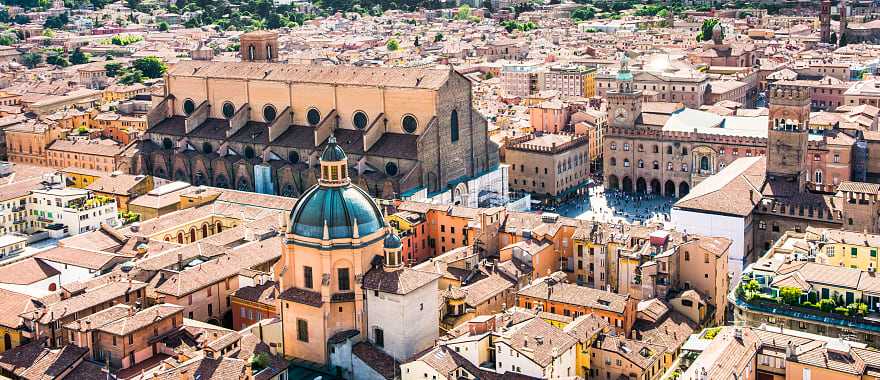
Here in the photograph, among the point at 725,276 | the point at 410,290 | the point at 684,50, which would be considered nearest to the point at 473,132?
the point at 725,276

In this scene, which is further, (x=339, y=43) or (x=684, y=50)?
(x=339, y=43)

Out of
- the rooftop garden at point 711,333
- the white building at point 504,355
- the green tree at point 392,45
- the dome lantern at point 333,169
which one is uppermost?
the dome lantern at point 333,169

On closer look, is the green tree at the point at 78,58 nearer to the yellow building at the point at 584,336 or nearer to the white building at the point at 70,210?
the white building at the point at 70,210

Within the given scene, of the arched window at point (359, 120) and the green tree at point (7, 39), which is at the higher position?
the green tree at point (7, 39)

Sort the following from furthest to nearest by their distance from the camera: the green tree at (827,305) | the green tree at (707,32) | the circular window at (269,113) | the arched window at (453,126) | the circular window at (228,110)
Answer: the green tree at (707,32), the circular window at (228,110), the circular window at (269,113), the arched window at (453,126), the green tree at (827,305)

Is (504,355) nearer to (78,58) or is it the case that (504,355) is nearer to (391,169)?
(391,169)

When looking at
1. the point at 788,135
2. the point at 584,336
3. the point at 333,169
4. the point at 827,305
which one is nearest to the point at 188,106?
the point at 333,169

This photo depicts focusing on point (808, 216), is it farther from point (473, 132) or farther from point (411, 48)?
point (411, 48)

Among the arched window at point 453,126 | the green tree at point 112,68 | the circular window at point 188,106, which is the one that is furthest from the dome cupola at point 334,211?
the green tree at point 112,68
